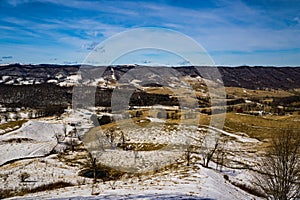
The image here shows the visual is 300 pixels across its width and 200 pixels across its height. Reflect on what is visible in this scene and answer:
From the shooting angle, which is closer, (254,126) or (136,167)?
(136,167)

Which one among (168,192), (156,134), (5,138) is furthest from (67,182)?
(5,138)

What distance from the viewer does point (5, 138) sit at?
293 ft

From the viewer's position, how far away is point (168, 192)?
24.0m

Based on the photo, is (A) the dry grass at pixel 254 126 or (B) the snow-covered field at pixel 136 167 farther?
(A) the dry grass at pixel 254 126

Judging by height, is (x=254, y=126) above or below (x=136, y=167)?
below

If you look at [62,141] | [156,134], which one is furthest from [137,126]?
[62,141]

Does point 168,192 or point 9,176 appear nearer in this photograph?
point 168,192

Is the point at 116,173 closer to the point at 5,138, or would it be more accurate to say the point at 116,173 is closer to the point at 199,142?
the point at 199,142

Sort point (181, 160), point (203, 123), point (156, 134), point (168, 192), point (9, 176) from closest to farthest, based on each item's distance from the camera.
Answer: point (168, 192), point (9, 176), point (181, 160), point (156, 134), point (203, 123)

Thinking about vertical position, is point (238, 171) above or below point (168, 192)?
below

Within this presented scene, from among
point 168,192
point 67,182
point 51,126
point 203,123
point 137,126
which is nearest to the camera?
point 168,192

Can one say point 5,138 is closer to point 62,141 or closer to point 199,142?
point 62,141

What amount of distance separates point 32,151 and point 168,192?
192 feet

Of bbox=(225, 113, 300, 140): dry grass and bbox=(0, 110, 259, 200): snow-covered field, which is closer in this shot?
bbox=(0, 110, 259, 200): snow-covered field
